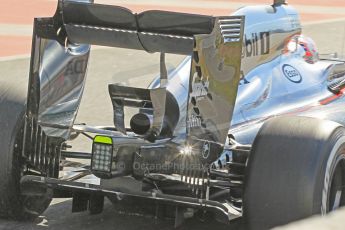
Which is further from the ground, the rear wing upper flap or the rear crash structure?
the rear wing upper flap

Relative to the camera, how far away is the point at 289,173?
14.4 ft

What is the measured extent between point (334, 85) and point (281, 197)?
7.99ft

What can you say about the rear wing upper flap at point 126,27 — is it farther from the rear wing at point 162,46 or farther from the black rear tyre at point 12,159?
the black rear tyre at point 12,159

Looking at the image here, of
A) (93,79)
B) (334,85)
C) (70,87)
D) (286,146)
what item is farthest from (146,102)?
(93,79)

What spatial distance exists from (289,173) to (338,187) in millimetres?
526

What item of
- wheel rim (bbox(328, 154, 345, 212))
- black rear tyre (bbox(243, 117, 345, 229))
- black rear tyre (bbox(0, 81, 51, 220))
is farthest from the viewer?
black rear tyre (bbox(0, 81, 51, 220))

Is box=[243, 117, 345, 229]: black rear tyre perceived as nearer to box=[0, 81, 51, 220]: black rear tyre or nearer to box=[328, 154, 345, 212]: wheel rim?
box=[328, 154, 345, 212]: wheel rim

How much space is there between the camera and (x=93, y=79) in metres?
9.93

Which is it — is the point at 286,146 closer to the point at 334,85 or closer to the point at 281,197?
the point at 281,197

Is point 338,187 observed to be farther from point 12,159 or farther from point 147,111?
point 12,159

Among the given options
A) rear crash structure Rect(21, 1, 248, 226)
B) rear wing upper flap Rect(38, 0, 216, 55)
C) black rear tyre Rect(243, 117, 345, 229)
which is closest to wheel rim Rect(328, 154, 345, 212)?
black rear tyre Rect(243, 117, 345, 229)

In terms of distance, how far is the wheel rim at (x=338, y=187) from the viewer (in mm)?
4676

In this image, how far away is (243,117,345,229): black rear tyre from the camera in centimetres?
437

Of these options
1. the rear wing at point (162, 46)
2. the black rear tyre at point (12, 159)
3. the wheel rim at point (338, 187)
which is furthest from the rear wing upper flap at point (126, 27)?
the wheel rim at point (338, 187)
